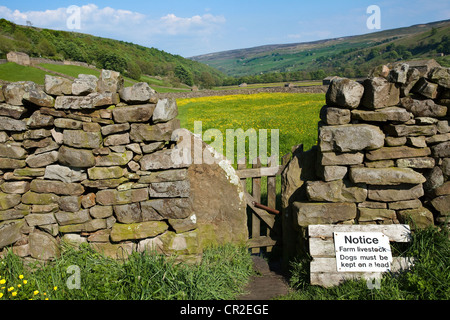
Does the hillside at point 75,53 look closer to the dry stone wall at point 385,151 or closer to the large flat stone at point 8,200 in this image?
the large flat stone at point 8,200

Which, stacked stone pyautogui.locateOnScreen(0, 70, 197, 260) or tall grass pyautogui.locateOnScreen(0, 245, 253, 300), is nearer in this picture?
tall grass pyautogui.locateOnScreen(0, 245, 253, 300)

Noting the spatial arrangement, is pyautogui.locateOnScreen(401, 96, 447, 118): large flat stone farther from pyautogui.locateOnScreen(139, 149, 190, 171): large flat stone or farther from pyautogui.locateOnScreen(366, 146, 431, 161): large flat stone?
pyautogui.locateOnScreen(139, 149, 190, 171): large flat stone

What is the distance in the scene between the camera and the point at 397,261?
429 centimetres

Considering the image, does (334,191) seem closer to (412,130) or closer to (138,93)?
(412,130)

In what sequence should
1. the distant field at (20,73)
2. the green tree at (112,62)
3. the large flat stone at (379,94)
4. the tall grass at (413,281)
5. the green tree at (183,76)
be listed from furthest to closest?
→ the green tree at (183,76)
the green tree at (112,62)
the distant field at (20,73)
the large flat stone at (379,94)
the tall grass at (413,281)

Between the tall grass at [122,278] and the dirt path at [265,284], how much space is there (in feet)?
0.57

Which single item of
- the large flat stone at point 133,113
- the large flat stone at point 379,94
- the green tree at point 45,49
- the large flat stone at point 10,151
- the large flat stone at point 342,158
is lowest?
the large flat stone at point 342,158

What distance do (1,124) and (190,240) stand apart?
3.33 metres

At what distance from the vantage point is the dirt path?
174 inches

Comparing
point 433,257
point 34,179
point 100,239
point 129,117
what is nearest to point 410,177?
point 433,257

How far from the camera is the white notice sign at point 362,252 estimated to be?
4.30 m

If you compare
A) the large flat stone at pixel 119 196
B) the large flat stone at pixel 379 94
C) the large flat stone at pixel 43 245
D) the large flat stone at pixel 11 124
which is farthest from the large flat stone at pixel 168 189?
the large flat stone at pixel 379 94

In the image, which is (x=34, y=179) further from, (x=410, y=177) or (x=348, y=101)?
(x=410, y=177)

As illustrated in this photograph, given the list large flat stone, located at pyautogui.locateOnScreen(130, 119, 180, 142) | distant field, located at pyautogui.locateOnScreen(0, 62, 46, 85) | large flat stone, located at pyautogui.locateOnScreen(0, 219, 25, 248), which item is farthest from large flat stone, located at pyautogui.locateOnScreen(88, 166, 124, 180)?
distant field, located at pyautogui.locateOnScreen(0, 62, 46, 85)
